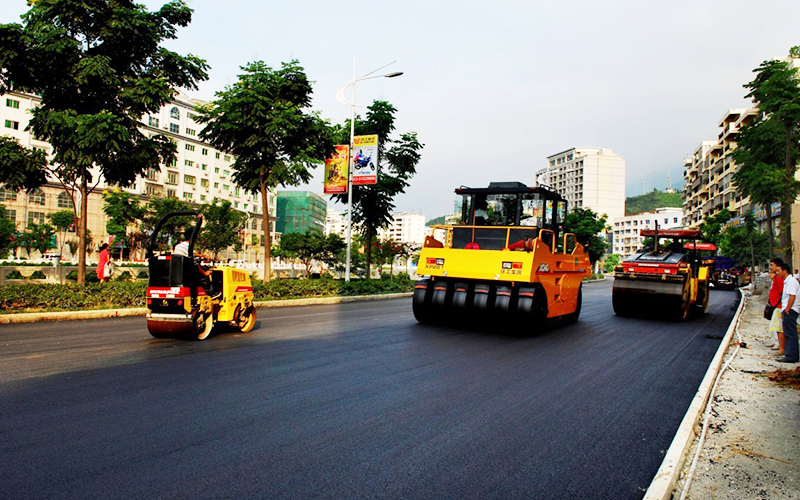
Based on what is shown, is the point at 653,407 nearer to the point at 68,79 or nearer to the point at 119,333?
the point at 119,333

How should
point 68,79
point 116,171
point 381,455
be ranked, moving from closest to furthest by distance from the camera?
point 381,455 → point 68,79 → point 116,171

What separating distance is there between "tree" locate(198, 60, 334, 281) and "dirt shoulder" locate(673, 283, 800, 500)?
14940mm

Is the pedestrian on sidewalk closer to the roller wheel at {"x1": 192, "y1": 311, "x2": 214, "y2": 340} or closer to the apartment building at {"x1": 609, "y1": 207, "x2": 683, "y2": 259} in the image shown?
the roller wheel at {"x1": 192, "y1": 311, "x2": 214, "y2": 340}

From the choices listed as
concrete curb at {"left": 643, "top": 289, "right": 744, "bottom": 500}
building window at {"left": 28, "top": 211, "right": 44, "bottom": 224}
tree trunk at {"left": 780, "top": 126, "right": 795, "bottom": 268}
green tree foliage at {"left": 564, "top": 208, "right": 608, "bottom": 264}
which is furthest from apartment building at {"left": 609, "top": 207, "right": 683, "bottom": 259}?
concrete curb at {"left": 643, "top": 289, "right": 744, "bottom": 500}

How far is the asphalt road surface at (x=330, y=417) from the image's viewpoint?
377 centimetres

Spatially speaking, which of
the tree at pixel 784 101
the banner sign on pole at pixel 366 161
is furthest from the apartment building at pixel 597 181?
the banner sign on pole at pixel 366 161

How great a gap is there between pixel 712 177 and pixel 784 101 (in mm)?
78695

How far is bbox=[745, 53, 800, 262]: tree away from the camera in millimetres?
19594

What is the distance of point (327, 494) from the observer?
3549 mm

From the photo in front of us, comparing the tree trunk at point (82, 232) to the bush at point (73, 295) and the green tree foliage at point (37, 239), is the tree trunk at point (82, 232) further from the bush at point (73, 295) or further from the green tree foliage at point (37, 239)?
the green tree foliage at point (37, 239)

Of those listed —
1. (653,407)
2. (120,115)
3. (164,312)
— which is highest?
(120,115)

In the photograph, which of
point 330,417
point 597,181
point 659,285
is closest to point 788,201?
point 659,285

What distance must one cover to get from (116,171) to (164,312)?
687 cm

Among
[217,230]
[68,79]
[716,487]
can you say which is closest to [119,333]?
[68,79]
